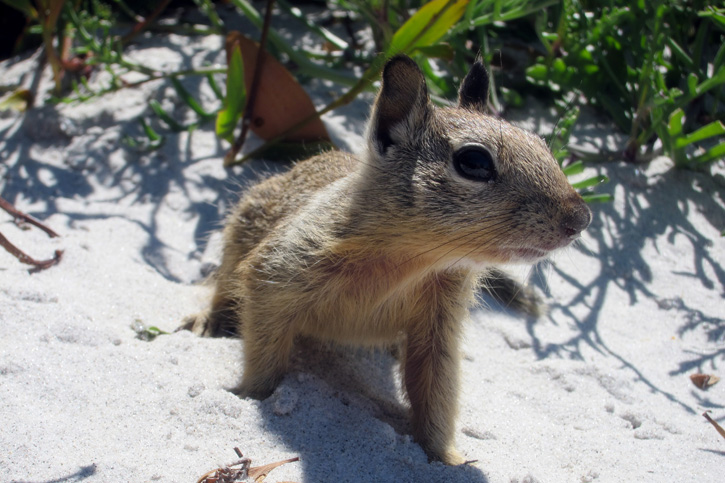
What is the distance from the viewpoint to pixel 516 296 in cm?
392

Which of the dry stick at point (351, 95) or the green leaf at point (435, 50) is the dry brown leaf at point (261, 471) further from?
the green leaf at point (435, 50)

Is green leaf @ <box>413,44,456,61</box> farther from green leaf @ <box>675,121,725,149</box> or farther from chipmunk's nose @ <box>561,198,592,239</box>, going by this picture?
chipmunk's nose @ <box>561,198,592,239</box>

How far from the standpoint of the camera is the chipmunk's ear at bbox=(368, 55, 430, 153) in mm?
2664

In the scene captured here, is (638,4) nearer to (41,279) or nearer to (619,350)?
(619,350)

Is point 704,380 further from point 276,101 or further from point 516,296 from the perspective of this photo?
point 276,101

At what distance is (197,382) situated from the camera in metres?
2.83

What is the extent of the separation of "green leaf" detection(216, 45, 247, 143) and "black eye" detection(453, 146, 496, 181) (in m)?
2.05

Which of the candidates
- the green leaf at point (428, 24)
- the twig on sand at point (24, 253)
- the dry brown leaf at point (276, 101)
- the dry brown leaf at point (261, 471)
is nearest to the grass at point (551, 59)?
the green leaf at point (428, 24)

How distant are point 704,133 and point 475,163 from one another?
2305 millimetres

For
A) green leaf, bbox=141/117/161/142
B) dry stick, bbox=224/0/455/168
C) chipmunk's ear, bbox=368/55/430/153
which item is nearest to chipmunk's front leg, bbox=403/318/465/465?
chipmunk's ear, bbox=368/55/430/153

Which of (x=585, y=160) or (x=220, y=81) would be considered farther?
(x=220, y=81)

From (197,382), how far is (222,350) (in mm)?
517

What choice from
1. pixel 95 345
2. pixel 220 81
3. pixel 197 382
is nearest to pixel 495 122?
pixel 197 382

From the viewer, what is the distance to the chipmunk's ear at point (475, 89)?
3.19m
